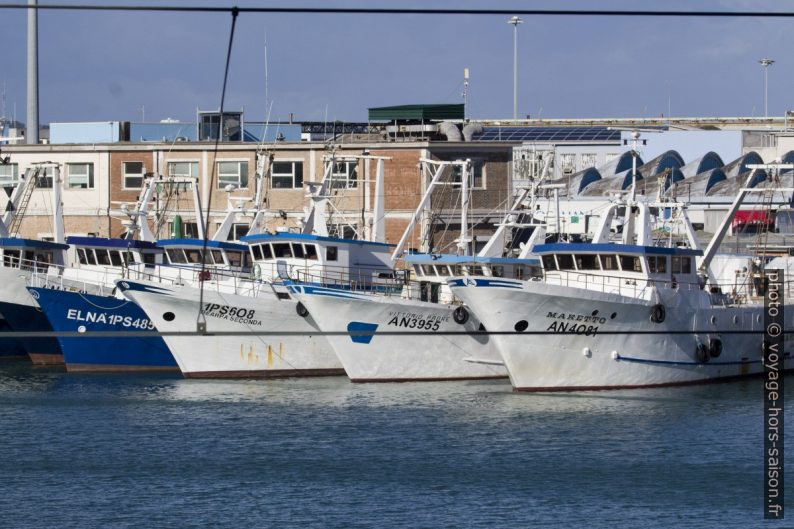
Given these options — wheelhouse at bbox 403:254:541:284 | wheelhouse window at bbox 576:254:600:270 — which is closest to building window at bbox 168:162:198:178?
wheelhouse at bbox 403:254:541:284

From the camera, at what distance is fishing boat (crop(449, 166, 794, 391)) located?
1438 inches

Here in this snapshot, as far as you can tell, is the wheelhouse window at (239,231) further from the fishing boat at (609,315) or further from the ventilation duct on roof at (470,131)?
the fishing boat at (609,315)

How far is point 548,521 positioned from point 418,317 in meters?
15.9

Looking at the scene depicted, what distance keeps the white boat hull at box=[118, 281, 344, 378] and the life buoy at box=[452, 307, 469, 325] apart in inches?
163

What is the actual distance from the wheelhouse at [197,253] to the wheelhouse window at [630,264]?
13.0 metres

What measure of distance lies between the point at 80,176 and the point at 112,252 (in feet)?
38.8

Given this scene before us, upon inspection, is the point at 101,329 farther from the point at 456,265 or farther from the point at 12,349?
the point at 456,265

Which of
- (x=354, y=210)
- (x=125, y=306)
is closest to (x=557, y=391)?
(x=125, y=306)

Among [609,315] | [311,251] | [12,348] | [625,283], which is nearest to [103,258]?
[12,348]

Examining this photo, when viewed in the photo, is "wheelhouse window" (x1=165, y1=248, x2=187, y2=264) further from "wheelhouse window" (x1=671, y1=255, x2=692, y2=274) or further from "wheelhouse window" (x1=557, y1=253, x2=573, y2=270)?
"wheelhouse window" (x1=671, y1=255, x2=692, y2=274)

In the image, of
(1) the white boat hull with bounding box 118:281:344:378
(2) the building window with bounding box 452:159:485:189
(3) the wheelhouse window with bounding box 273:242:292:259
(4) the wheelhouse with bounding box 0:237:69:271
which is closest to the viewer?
(1) the white boat hull with bounding box 118:281:344:378

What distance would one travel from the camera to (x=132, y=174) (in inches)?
2219

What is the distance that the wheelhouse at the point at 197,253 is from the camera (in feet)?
149

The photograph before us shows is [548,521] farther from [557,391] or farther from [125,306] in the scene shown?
[125,306]
